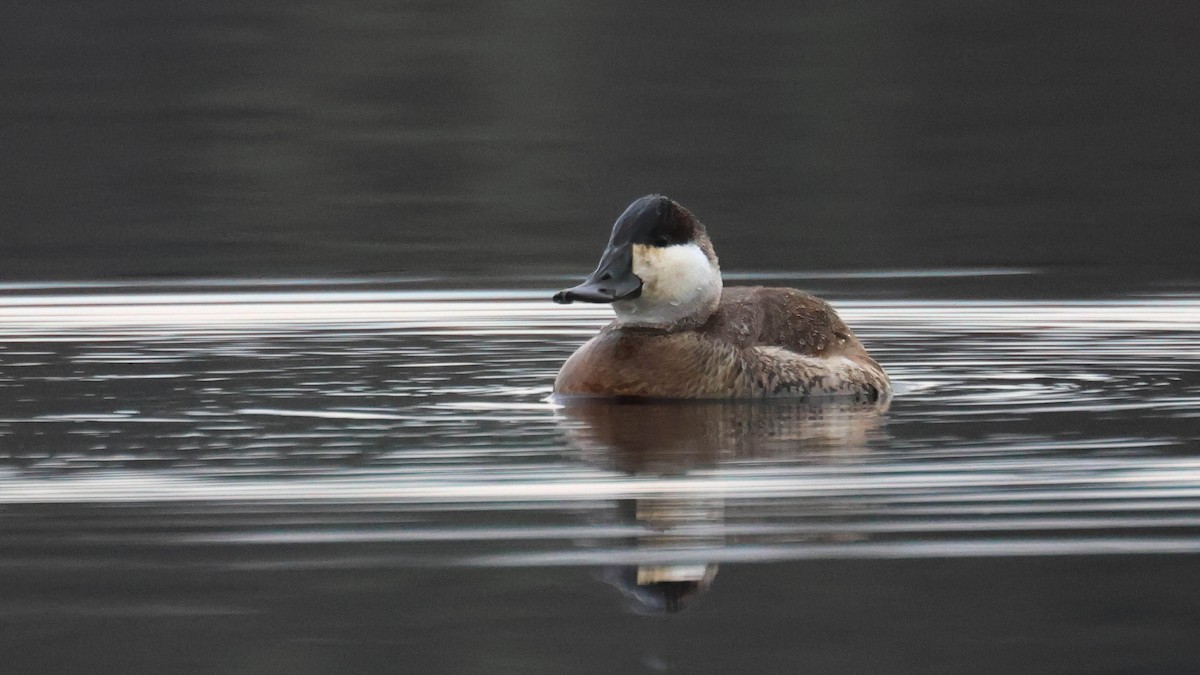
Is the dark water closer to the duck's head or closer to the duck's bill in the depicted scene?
the duck's bill

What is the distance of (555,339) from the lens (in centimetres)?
1336

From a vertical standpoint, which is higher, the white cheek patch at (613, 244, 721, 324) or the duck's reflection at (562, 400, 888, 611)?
the white cheek patch at (613, 244, 721, 324)

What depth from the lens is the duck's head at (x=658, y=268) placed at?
34.9 feet

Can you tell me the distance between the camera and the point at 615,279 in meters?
10.6

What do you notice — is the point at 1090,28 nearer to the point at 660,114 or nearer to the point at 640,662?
the point at 660,114

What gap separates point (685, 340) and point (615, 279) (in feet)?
1.40

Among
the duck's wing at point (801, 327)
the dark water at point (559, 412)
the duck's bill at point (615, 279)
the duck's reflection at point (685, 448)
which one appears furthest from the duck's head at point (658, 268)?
the dark water at point (559, 412)

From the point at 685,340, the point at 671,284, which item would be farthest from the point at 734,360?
the point at 671,284

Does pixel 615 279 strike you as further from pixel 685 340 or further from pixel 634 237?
pixel 685 340

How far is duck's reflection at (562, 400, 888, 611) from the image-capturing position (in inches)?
259

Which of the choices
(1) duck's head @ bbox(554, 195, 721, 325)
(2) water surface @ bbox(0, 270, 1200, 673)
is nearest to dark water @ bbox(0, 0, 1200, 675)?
(2) water surface @ bbox(0, 270, 1200, 673)

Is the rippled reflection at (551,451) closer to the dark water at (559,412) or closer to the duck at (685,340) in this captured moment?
the dark water at (559,412)

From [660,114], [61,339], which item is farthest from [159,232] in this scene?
[660,114]

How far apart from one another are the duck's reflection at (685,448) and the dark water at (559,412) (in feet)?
0.08
